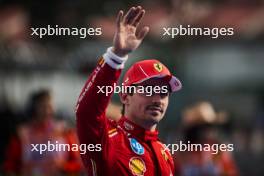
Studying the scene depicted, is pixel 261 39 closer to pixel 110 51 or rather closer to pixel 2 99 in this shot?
pixel 2 99

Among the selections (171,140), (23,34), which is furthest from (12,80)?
(171,140)

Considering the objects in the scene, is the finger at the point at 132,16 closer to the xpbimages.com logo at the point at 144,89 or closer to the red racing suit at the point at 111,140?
the red racing suit at the point at 111,140

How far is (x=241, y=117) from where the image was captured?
16.3m

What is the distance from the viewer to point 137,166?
543 cm

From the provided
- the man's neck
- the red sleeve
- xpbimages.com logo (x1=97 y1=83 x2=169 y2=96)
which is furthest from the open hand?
the man's neck

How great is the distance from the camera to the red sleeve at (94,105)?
4988mm

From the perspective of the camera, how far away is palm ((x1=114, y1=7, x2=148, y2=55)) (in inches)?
196

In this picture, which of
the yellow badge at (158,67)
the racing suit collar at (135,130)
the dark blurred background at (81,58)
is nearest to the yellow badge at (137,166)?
the racing suit collar at (135,130)

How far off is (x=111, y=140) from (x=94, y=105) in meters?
0.40

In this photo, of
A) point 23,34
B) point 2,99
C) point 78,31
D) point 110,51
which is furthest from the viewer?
point 23,34

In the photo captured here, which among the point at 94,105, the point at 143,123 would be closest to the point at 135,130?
the point at 143,123

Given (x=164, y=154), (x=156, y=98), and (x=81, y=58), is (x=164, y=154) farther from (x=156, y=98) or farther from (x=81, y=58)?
(x=81, y=58)

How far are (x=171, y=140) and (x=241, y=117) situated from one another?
22.5 feet

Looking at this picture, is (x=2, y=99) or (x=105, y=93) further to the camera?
(x=2, y=99)
